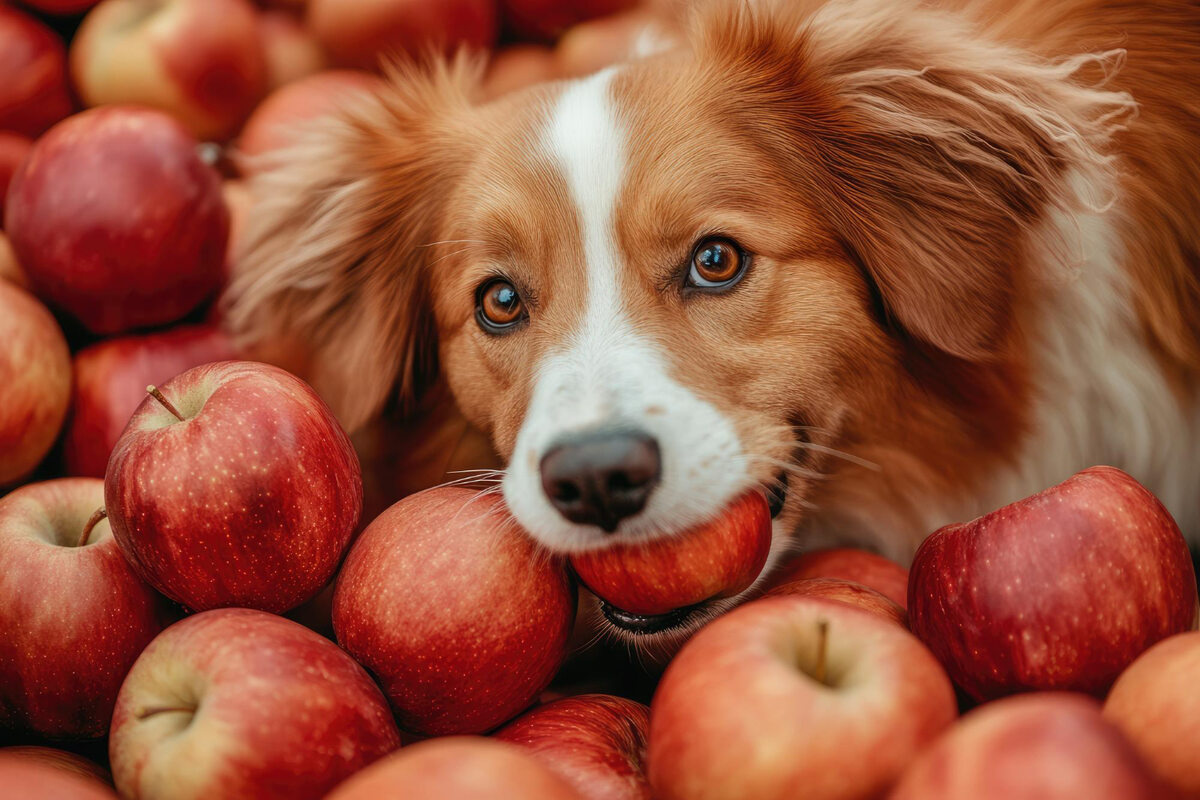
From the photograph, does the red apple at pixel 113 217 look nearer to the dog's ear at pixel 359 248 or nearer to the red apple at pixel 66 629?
the dog's ear at pixel 359 248

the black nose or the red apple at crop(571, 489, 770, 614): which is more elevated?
the black nose

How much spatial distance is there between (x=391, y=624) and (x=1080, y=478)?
863mm

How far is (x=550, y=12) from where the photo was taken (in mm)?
2664

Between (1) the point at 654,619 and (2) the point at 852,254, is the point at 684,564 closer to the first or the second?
(1) the point at 654,619

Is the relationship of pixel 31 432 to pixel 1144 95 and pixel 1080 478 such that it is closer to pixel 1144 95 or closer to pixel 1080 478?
pixel 1080 478

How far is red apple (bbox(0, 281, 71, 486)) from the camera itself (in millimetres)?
1614

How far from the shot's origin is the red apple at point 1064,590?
1.13 metres

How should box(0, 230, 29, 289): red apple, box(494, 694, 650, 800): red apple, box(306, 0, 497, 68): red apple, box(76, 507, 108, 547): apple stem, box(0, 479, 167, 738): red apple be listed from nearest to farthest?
box(494, 694, 650, 800): red apple, box(0, 479, 167, 738): red apple, box(76, 507, 108, 547): apple stem, box(0, 230, 29, 289): red apple, box(306, 0, 497, 68): red apple

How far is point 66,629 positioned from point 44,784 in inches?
9.9

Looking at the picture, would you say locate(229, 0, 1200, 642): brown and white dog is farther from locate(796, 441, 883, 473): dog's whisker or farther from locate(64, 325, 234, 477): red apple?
locate(64, 325, 234, 477): red apple

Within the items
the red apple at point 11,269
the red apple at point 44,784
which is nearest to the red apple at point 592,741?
the red apple at point 44,784

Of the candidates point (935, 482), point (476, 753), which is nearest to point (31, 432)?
point (476, 753)

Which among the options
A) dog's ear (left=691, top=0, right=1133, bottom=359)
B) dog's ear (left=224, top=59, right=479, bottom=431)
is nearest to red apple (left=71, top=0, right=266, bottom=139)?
dog's ear (left=224, top=59, right=479, bottom=431)

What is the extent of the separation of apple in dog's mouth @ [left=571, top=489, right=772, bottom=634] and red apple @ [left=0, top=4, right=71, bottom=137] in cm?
180
